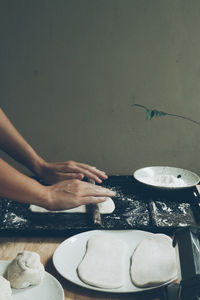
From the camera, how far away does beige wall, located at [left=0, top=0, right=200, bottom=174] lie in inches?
113

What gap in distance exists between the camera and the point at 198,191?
60.9 inches

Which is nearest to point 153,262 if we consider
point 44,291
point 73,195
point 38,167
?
point 44,291

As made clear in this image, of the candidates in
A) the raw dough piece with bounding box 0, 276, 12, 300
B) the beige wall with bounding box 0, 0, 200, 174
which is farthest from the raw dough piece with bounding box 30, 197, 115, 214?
the beige wall with bounding box 0, 0, 200, 174

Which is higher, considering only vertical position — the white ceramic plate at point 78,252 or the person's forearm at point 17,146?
the person's forearm at point 17,146

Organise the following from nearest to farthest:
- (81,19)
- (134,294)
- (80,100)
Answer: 1. (134,294)
2. (81,19)
3. (80,100)

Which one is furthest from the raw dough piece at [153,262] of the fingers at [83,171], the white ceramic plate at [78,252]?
the fingers at [83,171]

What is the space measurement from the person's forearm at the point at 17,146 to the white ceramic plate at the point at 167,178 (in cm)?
52

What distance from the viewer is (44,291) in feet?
2.92

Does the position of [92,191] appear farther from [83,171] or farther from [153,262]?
[153,262]

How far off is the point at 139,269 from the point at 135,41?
7.61 ft

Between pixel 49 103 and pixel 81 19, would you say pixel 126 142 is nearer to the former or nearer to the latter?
pixel 49 103

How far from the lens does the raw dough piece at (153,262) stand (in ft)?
3.09

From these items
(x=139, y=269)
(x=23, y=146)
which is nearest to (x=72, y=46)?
(x=23, y=146)

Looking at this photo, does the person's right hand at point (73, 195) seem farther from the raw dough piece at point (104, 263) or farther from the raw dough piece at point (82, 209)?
the raw dough piece at point (104, 263)
